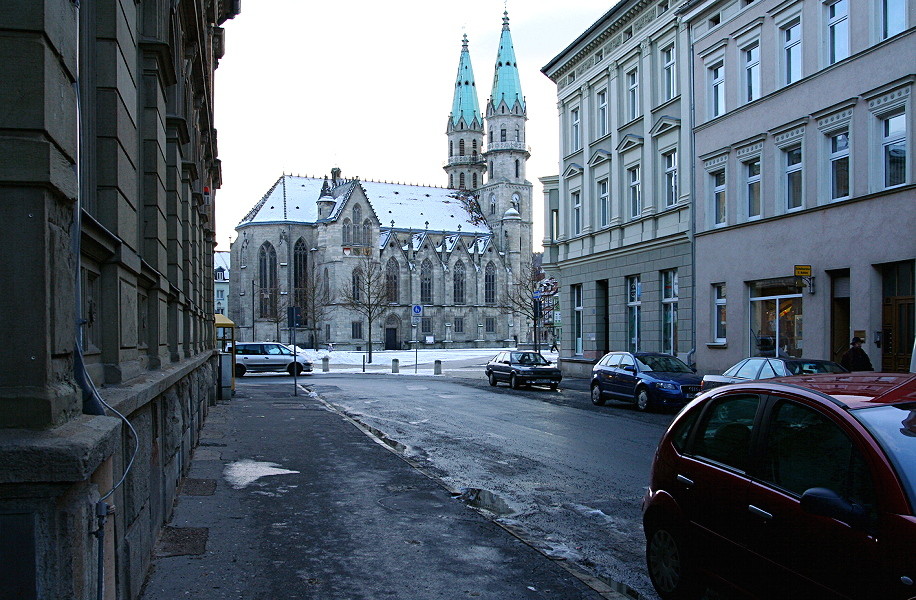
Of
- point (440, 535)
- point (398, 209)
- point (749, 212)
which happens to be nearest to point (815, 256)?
point (749, 212)

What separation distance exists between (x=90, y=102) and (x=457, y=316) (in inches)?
3849

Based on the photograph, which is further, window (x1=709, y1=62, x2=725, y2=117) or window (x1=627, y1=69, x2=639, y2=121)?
window (x1=627, y1=69, x2=639, y2=121)

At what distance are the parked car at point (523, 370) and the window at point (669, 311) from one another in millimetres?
3870

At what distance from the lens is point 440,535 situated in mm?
7699

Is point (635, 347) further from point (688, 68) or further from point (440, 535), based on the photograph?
point (440, 535)

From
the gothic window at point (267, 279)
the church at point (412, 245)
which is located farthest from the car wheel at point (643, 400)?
the gothic window at point (267, 279)

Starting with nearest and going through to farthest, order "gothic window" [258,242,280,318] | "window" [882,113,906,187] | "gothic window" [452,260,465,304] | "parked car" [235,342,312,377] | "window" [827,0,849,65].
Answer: "window" [882,113,906,187] < "window" [827,0,849,65] < "parked car" [235,342,312,377] < "gothic window" [258,242,280,318] < "gothic window" [452,260,465,304]

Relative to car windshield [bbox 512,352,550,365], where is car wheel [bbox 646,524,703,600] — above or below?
above

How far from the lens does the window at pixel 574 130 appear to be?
3678cm

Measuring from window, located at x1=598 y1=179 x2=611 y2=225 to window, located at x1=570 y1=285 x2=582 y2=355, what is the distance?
12.4 feet

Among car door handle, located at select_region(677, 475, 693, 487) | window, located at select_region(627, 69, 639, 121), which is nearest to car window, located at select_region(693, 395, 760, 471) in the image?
car door handle, located at select_region(677, 475, 693, 487)

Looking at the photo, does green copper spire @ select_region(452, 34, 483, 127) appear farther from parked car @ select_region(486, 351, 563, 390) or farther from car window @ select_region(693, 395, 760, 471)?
car window @ select_region(693, 395, 760, 471)

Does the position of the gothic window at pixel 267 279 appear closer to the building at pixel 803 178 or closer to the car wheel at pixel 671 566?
the building at pixel 803 178

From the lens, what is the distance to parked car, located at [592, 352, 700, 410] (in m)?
20.8
